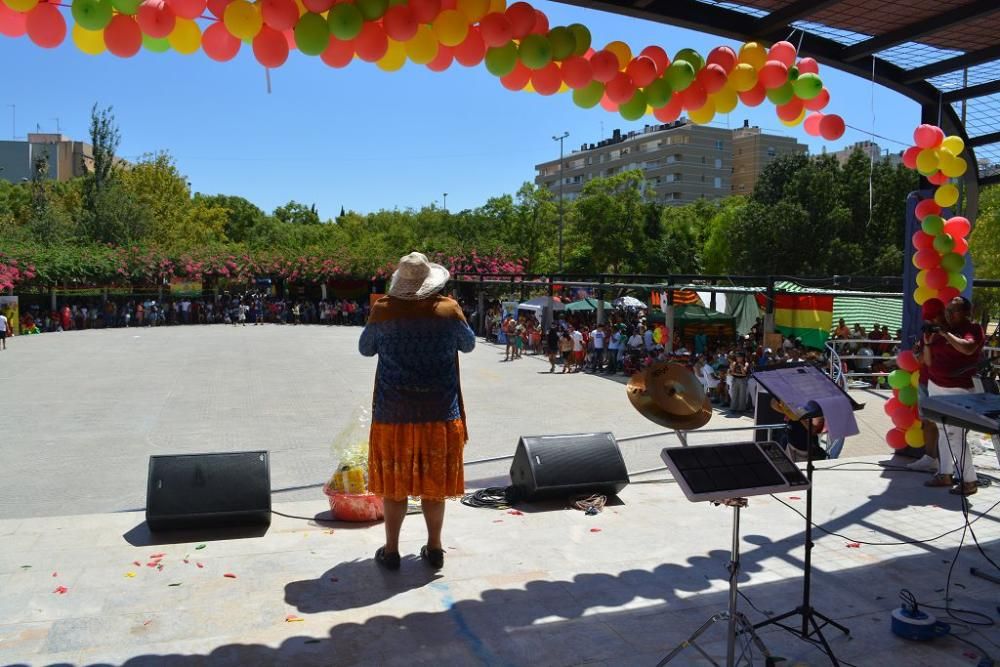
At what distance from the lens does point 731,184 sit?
315 feet

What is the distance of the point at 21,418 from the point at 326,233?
59488 millimetres

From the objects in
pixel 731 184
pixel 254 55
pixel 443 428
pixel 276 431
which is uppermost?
pixel 731 184

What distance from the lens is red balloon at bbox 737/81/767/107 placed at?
5309 millimetres

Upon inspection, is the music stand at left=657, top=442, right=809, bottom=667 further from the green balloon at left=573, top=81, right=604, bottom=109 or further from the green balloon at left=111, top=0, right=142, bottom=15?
the green balloon at left=111, top=0, right=142, bottom=15

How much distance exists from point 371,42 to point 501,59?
0.78 m

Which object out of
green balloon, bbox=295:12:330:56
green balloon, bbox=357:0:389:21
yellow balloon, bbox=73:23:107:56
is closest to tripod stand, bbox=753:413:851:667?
green balloon, bbox=357:0:389:21

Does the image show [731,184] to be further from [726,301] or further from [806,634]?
[806,634]

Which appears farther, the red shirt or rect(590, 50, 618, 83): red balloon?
the red shirt

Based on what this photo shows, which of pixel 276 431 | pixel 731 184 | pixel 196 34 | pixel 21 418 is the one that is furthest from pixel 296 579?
pixel 731 184

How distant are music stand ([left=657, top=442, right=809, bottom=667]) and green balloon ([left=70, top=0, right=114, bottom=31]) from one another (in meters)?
3.29

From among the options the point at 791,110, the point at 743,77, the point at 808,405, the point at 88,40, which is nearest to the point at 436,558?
the point at 808,405

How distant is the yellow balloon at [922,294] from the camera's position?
662 cm

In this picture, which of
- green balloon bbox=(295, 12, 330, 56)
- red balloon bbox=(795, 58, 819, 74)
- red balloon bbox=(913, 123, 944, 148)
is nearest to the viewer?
green balloon bbox=(295, 12, 330, 56)

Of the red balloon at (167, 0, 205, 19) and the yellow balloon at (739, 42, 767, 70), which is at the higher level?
the yellow balloon at (739, 42, 767, 70)
